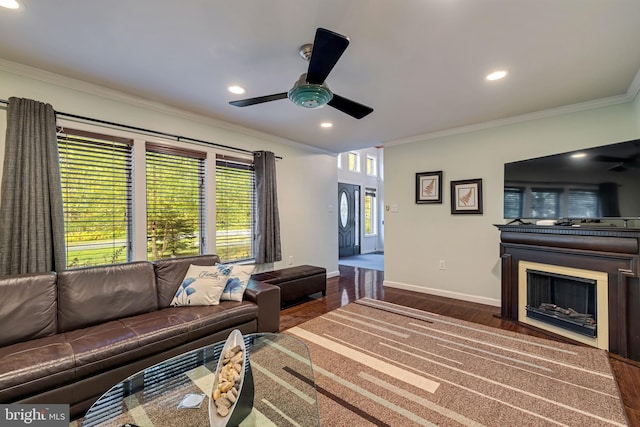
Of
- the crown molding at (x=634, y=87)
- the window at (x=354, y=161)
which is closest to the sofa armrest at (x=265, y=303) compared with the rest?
the crown molding at (x=634, y=87)

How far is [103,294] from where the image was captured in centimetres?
220

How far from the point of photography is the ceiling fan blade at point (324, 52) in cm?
141

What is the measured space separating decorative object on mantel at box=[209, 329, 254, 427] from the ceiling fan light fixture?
66.2 inches

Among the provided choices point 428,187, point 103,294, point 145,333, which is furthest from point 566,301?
point 103,294

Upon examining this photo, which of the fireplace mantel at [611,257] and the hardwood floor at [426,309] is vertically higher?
the fireplace mantel at [611,257]

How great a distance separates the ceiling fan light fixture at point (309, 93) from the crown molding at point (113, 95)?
6.40ft

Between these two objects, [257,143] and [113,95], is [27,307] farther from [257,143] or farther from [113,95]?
[257,143]

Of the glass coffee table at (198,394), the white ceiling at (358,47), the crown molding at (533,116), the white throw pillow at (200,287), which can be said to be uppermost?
the white ceiling at (358,47)

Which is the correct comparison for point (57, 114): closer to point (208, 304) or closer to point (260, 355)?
point (208, 304)

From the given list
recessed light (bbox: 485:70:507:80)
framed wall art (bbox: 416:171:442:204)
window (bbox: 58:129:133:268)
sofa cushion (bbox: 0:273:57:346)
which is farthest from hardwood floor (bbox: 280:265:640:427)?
recessed light (bbox: 485:70:507:80)

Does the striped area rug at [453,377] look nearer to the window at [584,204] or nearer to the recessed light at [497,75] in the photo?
the window at [584,204]

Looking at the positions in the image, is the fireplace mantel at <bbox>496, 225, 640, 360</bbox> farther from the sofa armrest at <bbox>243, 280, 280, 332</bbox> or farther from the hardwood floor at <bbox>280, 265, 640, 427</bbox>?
the sofa armrest at <bbox>243, 280, 280, 332</bbox>

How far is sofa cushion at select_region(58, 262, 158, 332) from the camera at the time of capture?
205cm

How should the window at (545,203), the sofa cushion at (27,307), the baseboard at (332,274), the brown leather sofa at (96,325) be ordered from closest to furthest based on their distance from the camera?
the brown leather sofa at (96,325) < the sofa cushion at (27,307) < the window at (545,203) < the baseboard at (332,274)
